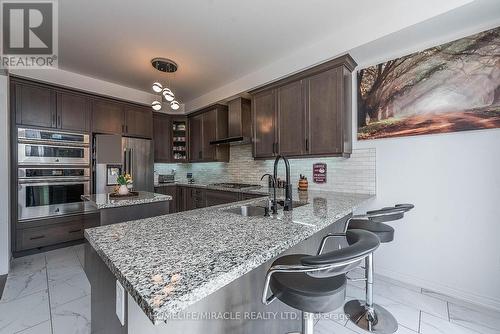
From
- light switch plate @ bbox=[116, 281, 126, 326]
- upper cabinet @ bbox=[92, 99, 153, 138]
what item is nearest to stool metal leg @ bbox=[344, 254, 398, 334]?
light switch plate @ bbox=[116, 281, 126, 326]

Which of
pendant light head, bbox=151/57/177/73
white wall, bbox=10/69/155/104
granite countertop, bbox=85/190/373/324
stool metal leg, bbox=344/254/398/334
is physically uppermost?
pendant light head, bbox=151/57/177/73

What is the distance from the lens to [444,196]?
2121 mm

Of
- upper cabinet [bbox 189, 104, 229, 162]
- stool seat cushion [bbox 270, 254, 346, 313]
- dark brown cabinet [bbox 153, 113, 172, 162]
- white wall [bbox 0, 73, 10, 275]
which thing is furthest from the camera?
dark brown cabinet [bbox 153, 113, 172, 162]

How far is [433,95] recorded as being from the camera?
84.7 inches

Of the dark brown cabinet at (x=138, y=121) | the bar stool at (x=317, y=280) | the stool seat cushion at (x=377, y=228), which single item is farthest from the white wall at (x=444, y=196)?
the dark brown cabinet at (x=138, y=121)

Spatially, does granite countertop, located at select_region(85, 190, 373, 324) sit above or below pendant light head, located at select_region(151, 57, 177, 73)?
below

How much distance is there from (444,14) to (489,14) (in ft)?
1.29

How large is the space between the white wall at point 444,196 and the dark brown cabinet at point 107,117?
12.8 feet

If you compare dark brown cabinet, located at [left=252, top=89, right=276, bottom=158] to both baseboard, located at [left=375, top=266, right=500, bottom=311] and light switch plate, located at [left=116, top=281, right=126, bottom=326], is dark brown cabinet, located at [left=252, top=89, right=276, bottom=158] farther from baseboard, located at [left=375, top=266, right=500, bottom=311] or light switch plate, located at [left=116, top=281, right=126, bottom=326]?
light switch plate, located at [left=116, top=281, right=126, bottom=326]

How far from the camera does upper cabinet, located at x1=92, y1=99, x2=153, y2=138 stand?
374 cm

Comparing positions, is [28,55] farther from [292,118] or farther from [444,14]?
[444,14]

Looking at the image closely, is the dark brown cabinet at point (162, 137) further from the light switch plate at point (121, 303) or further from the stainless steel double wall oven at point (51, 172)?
the light switch plate at point (121, 303)

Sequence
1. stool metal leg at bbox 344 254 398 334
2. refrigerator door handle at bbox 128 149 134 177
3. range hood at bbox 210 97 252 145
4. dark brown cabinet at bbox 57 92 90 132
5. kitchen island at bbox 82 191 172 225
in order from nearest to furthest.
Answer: stool metal leg at bbox 344 254 398 334, kitchen island at bbox 82 191 172 225, dark brown cabinet at bbox 57 92 90 132, range hood at bbox 210 97 252 145, refrigerator door handle at bbox 128 149 134 177

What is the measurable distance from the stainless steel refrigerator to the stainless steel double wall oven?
0.16m
